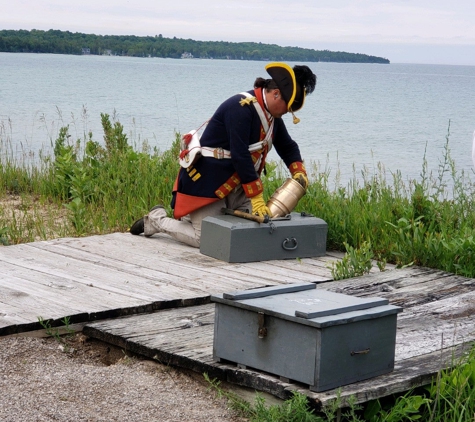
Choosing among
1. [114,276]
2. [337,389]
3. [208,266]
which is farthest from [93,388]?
[208,266]

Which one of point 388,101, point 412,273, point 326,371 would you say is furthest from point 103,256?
point 388,101

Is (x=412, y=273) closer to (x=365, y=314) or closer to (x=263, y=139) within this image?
(x=263, y=139)

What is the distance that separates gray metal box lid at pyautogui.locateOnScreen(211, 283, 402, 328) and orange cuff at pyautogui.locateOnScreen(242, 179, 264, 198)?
2.32 m

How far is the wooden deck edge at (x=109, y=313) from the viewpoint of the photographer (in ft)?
14.3

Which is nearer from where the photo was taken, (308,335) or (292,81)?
(308,335)

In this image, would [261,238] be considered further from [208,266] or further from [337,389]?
[337,389]

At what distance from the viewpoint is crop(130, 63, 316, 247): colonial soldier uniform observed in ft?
20.7

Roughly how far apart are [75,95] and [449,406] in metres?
37.6

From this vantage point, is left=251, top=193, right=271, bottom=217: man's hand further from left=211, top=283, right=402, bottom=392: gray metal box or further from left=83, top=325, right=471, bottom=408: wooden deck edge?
left=211, top=283, right=402, bottom=392: gray metal box

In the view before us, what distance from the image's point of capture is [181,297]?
507 cm

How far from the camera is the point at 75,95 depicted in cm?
4003

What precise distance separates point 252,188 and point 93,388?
280 cm

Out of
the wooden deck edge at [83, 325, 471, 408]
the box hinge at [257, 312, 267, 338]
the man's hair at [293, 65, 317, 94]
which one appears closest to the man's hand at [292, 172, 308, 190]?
the man's hair at [293, 65, 317, 94]

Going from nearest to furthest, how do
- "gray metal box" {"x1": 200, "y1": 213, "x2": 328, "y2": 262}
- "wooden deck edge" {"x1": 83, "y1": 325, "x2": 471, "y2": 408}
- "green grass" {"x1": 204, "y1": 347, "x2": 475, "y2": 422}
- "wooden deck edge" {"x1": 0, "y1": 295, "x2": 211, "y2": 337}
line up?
"green grass" {"x1": 204, "y1": 347, "x2": 475, "y2": 422}, "wooden deck edge" {"x1": 83, "y1": 325, "x2": 471, "y2": 408}, "wooden deck edge" {"x1": 0, "y1": 295, "x2": 211, "y2": 337}, "gray metal box" {"x1": 200, "y1": 213, "x2": 328, "y2": 262}
